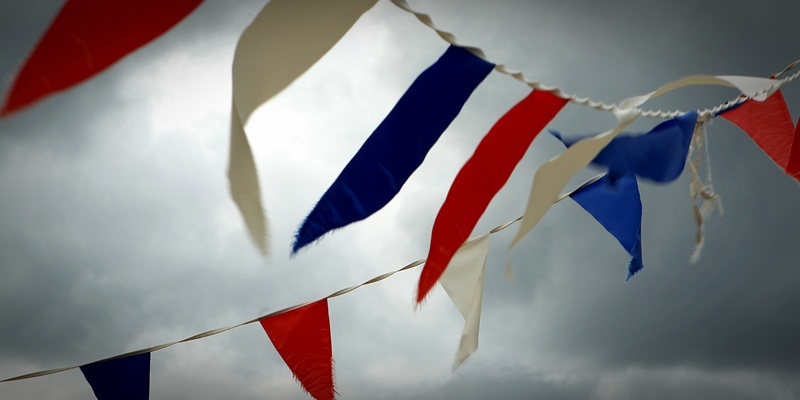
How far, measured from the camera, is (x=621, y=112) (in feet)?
4.29

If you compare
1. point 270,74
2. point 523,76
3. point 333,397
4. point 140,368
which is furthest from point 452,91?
point 140,368

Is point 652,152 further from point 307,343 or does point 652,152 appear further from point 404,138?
point 307,343

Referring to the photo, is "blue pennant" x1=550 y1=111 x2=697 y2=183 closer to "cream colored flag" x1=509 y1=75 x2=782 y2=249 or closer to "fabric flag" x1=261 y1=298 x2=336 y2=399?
"cream colored flag" x1=509 y1=75 x2=782 y2=249

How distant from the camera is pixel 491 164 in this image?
1384 millimetres

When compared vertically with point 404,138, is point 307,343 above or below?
below

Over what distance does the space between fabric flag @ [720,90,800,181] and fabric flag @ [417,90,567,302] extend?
3.84 feet

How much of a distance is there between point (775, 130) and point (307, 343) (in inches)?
66.7

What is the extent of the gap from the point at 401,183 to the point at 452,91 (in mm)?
206

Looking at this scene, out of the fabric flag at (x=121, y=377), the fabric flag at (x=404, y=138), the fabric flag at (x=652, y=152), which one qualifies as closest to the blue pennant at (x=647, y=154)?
the fabric flag at (x=652, y=152)

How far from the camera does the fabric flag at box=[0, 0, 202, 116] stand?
88 centimetres

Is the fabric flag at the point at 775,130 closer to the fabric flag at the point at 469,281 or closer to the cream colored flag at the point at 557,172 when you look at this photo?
the fabric flag at the point at 469,281

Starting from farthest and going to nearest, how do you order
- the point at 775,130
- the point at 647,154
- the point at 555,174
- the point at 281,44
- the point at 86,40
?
the point at 775,130
the point at 647,154
the point at 555,174
the point at 281,44
the point at 86,40

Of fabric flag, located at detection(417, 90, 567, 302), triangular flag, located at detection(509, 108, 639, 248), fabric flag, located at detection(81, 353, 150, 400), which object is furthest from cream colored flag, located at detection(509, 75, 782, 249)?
fabric flag, located at detection(81, 353, 150, 400)

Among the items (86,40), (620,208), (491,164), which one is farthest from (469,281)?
(86,40)
